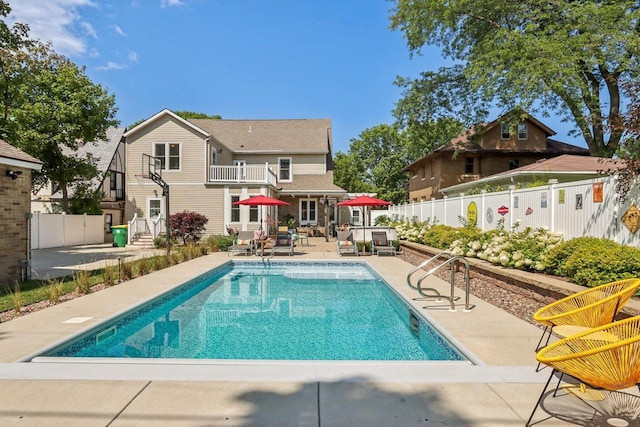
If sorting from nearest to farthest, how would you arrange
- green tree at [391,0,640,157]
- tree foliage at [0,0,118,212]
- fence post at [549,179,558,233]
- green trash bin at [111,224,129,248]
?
fence post at [549,179,558,233]
green tree at [391,0,640,157]
tree foliage at [0,0,118,212]
green trash bin at [111,224,129,248]

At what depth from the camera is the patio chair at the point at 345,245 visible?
53.5ft

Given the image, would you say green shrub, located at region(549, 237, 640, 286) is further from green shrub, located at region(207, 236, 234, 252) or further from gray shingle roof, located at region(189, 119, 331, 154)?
gray shingle roof, located at region(189, 119, 331, 154)

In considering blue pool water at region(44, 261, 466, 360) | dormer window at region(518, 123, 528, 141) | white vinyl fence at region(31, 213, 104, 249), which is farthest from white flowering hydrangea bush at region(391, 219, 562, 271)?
white vinyl fence at region(31, 213, 104, 249)

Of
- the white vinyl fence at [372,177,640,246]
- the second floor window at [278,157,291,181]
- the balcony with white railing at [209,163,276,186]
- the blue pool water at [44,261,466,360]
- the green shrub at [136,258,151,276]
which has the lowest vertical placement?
the blue pool water at [44,261,466,360]

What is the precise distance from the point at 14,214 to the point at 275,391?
367 inches

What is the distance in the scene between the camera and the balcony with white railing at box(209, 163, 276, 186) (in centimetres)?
2231

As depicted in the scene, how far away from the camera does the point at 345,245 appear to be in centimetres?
1677

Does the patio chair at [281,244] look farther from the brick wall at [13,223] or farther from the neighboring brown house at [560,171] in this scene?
the neighboring brown house at [560,171]

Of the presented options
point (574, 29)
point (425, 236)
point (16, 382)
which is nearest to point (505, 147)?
point (574, 29)

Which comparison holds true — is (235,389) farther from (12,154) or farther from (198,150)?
(198,150)

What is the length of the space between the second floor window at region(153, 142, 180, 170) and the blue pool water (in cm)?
1349

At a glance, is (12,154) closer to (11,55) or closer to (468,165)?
(11,55)

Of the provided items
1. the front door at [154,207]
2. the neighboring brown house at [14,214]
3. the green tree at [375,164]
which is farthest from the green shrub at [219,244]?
the green tree at [375,164]

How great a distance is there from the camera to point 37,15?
15102 mm
